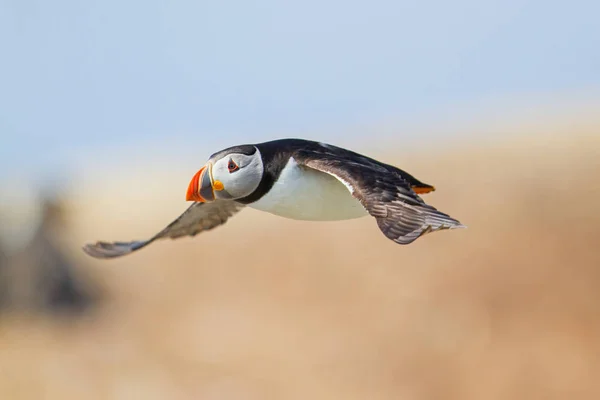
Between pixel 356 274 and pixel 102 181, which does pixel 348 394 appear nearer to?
pixel 356 274

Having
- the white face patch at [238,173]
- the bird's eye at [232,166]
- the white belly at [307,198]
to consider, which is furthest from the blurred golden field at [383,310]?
the bird's eye at [232,166]

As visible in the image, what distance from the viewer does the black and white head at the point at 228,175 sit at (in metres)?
4.33

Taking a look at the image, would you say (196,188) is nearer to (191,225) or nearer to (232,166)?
(232,166)

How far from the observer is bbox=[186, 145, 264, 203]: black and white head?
4328 mm

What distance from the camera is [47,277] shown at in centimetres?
2141

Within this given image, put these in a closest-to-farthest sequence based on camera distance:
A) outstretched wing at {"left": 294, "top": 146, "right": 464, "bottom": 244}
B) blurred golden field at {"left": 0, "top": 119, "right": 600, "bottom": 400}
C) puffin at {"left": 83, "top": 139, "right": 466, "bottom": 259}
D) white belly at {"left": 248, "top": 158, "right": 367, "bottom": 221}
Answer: outstretched wing at {"left": 294, "top": 146, "right": 464, "bottom": 244} → puffin at {"left": 83, "top": 139, "right": 466, "bottom": 259} → white belly at {"left": 248, "top": 158, "right": 367, "bottom": 221} → blurred golden field at {"left": 0, "top": 119, "right": 600, "bottom": 400}

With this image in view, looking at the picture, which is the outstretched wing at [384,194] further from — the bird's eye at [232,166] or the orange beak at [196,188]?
the orange beak at [196,188]

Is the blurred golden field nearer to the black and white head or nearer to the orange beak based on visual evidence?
the black and white head

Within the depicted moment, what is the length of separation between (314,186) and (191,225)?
1.74 meters

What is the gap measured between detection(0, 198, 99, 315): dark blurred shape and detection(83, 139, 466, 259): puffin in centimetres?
1646

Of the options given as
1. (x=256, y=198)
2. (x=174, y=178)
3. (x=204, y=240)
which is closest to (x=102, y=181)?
(x=174, y=178)


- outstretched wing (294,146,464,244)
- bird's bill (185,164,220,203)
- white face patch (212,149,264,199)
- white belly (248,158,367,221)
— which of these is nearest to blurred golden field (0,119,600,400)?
white belly (248,158,367,221)

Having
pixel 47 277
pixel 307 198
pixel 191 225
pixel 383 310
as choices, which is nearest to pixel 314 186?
pixel 307 198

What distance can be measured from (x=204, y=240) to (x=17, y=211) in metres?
4.64
